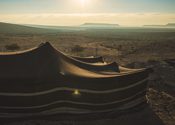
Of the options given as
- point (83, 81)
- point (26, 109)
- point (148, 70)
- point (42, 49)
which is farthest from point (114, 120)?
point (42, 49)

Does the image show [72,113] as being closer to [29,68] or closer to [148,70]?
[29,68]

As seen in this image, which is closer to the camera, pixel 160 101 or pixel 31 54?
pixel 31 54

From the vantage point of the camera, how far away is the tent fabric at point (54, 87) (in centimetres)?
886

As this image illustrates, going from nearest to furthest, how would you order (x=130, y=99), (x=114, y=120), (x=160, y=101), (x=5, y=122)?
(x=5, y=122) < (x=114, y=120) < (x=130, y=99) < (x=160, y=101)

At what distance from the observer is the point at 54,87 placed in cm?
902

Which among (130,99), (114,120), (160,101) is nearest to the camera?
(114,120)

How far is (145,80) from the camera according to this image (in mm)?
10578

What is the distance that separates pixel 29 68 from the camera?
30.8 ft

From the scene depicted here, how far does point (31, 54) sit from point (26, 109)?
2267 mm

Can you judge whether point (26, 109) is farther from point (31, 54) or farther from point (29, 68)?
point (31, 54)

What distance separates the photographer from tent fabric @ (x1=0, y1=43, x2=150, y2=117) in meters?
8.86

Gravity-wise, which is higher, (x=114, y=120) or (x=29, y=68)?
(x=29, y=68)

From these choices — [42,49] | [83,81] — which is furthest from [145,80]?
[42,49]

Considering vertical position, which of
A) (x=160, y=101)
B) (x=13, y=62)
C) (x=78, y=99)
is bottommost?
(x=160, y=101)
